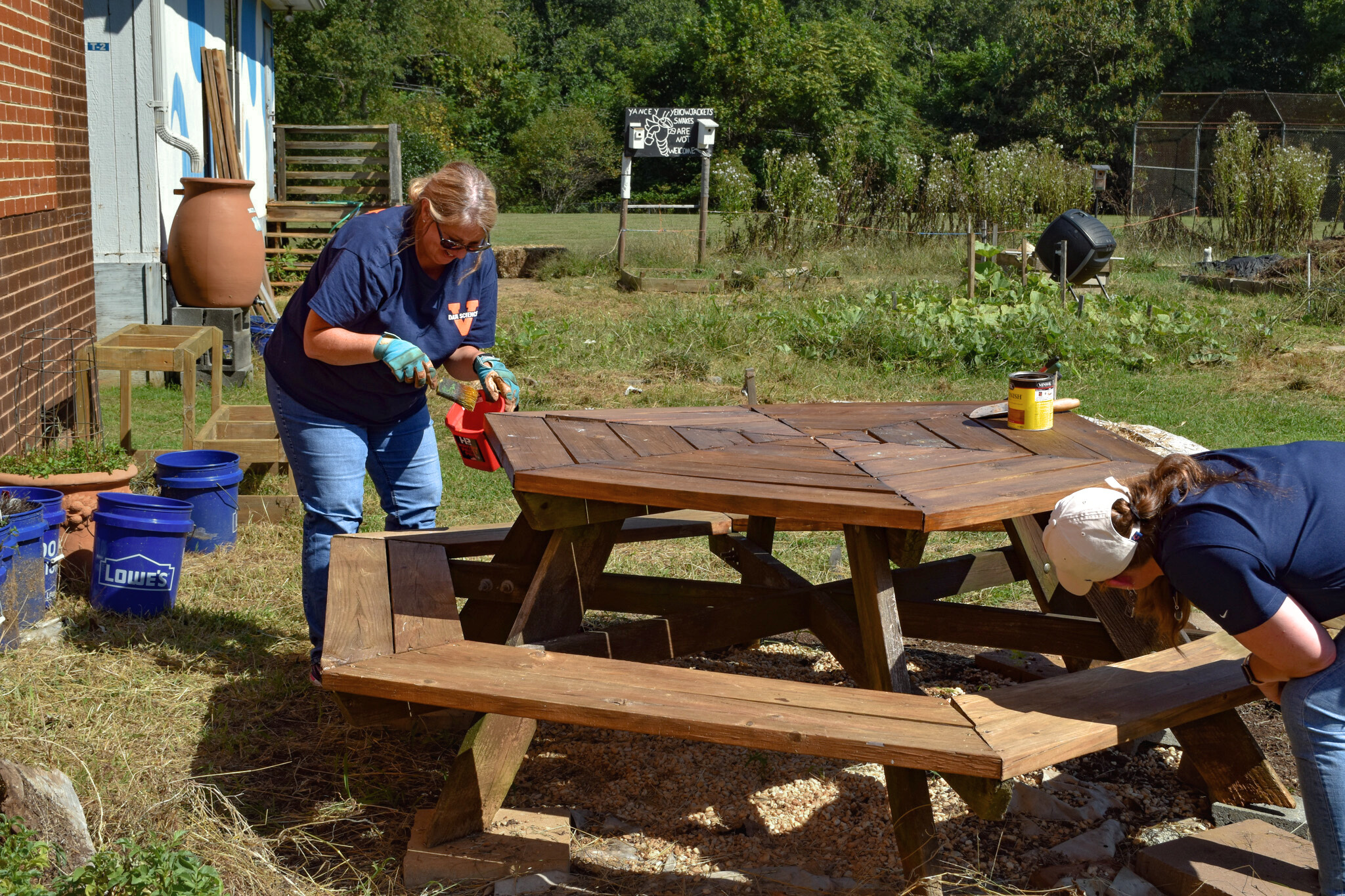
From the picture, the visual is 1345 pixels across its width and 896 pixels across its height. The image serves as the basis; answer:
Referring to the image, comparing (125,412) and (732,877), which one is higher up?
(125,412)

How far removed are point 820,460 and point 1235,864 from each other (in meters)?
1.34

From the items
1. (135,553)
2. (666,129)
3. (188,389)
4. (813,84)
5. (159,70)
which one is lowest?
(135,553)

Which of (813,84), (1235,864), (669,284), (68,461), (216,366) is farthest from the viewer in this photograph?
(813,84)

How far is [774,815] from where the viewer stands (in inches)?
123

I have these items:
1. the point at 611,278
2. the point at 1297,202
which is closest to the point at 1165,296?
the point at 1297,202

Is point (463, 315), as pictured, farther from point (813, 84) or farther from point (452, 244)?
point (813, 84)

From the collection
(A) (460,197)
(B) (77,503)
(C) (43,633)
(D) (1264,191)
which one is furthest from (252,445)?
(D) (1264,191)

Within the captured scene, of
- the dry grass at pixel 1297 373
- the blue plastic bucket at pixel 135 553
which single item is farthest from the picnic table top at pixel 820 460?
the dry grass at pixel 1297 373

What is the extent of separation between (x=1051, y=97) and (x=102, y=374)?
99.6 feet

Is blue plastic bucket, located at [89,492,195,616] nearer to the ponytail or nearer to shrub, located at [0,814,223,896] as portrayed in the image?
shrub, located at [0,814,223,896]

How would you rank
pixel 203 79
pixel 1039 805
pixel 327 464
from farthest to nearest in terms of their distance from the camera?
pixel 203 79
pixel 327 464
pixel 1039 805

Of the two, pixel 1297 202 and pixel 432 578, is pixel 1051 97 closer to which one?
pixel 1297 202

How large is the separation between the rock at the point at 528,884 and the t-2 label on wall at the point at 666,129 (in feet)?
45.5

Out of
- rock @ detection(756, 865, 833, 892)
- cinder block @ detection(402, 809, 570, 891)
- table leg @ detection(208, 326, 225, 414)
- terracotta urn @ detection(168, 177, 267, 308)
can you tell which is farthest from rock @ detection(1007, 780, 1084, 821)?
terracotta urn @ detection(168, 177, 267, 308)
